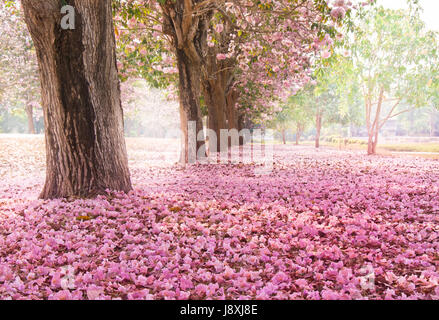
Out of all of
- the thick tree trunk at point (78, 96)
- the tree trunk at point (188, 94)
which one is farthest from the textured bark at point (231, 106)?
the thick tree trunk at point (78, 96)

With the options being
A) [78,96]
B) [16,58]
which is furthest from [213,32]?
[16,58]

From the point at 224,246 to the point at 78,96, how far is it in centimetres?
369

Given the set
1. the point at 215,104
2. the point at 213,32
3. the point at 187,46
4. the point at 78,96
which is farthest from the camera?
the point at 215,104

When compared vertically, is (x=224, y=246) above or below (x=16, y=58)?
below

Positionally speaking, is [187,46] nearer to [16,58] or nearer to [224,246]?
[224,246]

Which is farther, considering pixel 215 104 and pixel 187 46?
pixel 215 104

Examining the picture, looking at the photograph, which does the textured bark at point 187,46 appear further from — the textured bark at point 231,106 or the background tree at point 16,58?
the background tree at point 16,58

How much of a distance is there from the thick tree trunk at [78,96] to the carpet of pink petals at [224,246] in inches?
20.3

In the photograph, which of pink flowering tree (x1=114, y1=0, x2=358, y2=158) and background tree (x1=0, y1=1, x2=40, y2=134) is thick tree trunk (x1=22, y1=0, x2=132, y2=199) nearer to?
pink flowering tree (x1=114, y1=0, x2=358, y2=158)

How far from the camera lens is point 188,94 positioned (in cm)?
1179

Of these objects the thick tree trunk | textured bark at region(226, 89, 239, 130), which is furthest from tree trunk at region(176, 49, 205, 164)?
textured bark at region(226, 89, 239, 130)

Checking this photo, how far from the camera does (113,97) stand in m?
5.89

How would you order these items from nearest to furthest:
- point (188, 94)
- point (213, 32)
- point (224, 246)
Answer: point (224, 246) < point (188, 94) < point (213, 32)
